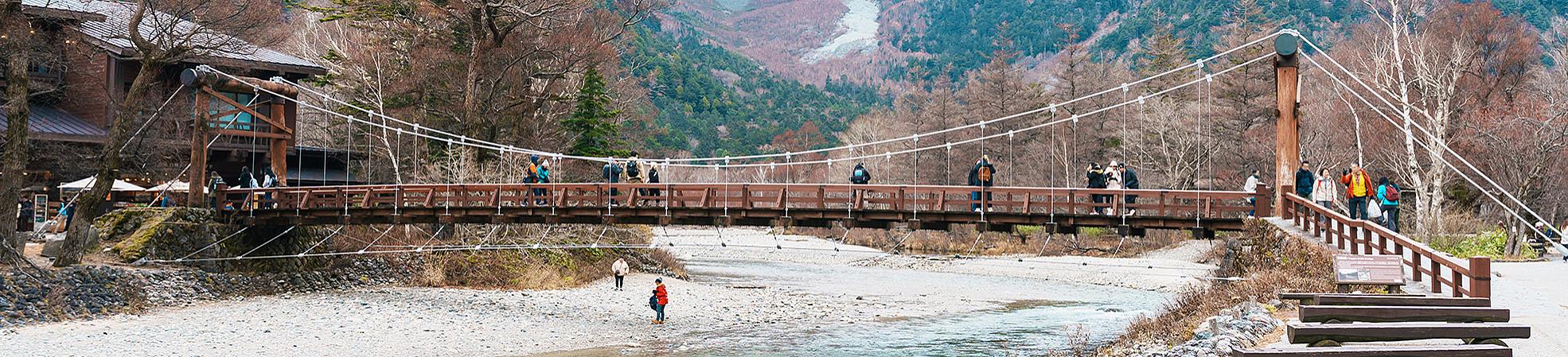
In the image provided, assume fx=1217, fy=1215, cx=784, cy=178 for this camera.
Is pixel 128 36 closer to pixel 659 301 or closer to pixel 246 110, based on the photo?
pixel 246 110

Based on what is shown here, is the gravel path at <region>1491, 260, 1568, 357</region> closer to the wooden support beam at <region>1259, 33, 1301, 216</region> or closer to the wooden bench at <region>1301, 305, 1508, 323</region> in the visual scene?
the wooden bench at <region>1301, 305, 1508, 323</region>

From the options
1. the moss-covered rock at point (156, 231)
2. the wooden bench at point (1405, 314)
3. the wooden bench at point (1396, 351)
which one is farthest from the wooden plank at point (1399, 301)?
the moss-covered rock at point (156, 231)

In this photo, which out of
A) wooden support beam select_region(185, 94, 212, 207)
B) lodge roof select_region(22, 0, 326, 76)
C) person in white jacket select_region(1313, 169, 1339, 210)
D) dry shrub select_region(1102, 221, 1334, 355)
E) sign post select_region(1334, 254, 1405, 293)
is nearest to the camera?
sign post select_region(1334, 254, 1405, 293)

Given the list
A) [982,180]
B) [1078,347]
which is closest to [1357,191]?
[1078,347]

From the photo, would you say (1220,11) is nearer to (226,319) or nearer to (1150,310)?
(1150,310)

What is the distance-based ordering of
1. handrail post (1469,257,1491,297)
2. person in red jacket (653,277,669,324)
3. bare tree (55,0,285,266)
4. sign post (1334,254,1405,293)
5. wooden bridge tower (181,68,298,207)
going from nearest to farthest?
handrail post (1469,257,1491,297) → sign post (1334,254,1405,293) → person in red jacket (653,277,669,324) → bare tree (55,0,285,266) → wooden bridge tower (181,68,298,207)

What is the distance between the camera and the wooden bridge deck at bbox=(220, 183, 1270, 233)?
70.4 feet

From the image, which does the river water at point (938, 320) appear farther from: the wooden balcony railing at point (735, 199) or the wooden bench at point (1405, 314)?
the wooden bench at point (1405, 314)

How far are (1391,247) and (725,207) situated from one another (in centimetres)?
1206

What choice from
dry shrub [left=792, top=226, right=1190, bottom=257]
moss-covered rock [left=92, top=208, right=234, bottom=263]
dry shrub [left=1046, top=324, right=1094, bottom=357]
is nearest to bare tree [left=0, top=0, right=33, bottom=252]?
moss-covered rock [left=92, top=208, right=234, bottom=263]

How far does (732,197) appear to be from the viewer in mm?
24922

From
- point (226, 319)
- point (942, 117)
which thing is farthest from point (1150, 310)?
point (942, 117)

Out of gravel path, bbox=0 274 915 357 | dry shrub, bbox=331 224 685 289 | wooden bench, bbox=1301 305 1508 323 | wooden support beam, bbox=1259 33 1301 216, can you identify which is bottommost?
gravel path, bbox=0 274 915 357

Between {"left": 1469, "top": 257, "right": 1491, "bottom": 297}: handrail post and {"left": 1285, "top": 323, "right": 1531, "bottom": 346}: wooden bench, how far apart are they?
883 millimetres
